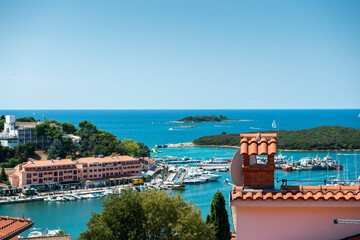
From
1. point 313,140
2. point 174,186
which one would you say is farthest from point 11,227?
point 313,140

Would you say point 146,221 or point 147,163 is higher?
point 146,221

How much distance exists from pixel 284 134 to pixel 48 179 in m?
66.7

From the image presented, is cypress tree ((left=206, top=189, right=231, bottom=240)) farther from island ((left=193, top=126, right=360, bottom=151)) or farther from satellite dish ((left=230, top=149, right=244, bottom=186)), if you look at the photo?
island ((left=193, top=126, right=360, bottom=151))

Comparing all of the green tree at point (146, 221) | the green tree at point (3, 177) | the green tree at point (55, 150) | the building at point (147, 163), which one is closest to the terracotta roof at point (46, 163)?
the green tree at point (3, 177)

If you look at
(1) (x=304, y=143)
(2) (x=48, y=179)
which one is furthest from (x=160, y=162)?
(1) (x=304, y=143)

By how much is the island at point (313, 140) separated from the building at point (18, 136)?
152 ft

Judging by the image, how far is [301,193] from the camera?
4.52m

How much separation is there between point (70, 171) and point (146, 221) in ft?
131

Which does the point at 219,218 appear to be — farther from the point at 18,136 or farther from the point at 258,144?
the point at 18,136

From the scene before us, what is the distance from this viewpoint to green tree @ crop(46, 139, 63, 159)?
179ft

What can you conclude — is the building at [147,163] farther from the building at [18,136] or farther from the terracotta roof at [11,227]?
the terracotta roof at [11,227]

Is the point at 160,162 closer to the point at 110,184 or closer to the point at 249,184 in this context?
the point at 110,184

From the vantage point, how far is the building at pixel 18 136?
188 feet

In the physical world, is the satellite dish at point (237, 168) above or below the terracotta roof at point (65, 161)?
above
